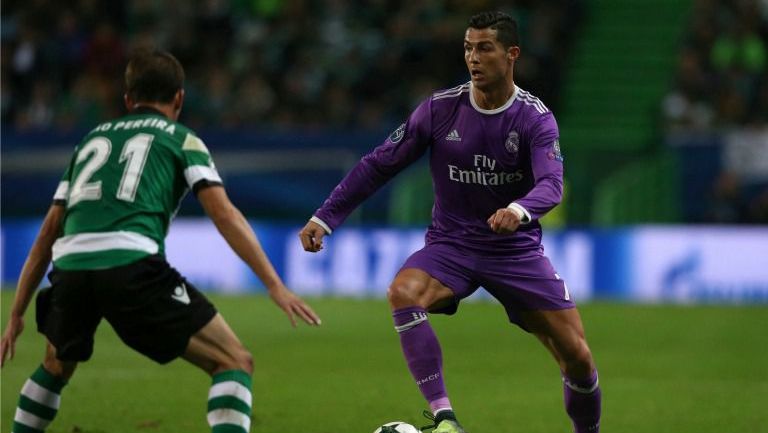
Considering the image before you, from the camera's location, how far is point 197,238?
1892 cm

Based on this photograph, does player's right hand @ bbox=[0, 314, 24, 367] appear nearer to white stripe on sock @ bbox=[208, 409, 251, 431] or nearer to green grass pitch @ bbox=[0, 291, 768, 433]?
white stripe on sock @ bbox=[208, 409, 251, 431]

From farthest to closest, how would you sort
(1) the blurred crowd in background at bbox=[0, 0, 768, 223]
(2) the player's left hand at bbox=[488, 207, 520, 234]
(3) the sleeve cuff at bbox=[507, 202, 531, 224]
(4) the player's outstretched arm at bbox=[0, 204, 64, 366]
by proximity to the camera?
1. (1) the blurred crowd in background at bbox=[0, 0, 768, 223]
2. (3) the sleeve cuff at bbox=[507, 202, 531, 224]
3. (2) the player's left hand at bbox=[488, 207, 520, 234]
4. (4) the player's outstretched arm at bbox=[0, 204, 64, 366]

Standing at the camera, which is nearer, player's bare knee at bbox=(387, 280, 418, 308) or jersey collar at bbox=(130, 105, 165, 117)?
jersey collar at bbox=(130, 105, 165, 117)

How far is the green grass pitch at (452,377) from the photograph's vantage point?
28.2 feet

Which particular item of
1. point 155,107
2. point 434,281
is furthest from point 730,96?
point 155,107

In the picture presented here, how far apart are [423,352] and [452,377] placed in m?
4.08

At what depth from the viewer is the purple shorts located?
7.11 metres

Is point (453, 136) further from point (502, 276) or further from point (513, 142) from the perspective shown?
point (502, 276)

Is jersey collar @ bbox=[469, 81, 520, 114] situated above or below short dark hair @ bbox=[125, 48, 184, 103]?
below

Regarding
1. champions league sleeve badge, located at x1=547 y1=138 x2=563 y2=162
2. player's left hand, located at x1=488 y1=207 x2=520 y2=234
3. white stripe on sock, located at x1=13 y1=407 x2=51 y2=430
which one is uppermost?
champions league sleeve badge, located at x1=547 y1=138 x2=563 y2=162

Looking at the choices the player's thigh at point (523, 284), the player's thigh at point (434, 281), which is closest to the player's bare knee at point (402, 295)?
the player's thigh at point (434, 281)

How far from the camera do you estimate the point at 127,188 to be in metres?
5.84

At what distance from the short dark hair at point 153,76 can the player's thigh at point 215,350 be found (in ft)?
3.29

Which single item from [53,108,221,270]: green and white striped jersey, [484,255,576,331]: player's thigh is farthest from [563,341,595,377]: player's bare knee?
[53,108,221,270]: green and white striped jersey
